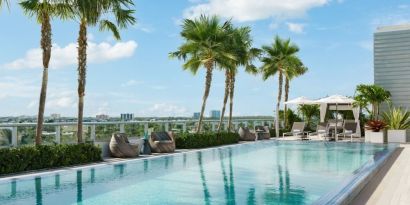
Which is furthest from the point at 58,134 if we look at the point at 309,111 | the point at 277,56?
the point at 309,111

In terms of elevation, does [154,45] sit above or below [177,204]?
above

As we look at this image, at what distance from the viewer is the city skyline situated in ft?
51.3

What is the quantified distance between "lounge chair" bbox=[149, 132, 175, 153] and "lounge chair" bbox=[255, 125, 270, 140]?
8.29 m

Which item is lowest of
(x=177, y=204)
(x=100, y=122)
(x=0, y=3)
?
(x=177, y=204)

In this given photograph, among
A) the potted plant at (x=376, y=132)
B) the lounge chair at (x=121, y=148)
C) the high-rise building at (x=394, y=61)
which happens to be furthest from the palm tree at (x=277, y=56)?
the lounge chair at (x=121, y=148)

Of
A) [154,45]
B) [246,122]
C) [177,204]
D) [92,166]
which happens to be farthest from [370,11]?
[177,204]

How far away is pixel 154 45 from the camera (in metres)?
21.9

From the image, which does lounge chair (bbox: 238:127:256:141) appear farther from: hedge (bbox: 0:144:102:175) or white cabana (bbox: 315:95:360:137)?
hedge (bbox: 0:144:102:175)

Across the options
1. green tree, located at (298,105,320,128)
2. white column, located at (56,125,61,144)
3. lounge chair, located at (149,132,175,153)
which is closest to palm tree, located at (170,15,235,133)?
lounge chair, located at (149,132,175,153)

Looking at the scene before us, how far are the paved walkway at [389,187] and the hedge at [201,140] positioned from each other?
689 centimetres

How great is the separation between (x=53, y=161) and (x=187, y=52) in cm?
852

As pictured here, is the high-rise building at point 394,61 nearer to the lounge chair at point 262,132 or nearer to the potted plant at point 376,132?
the potted plant at point 376,132

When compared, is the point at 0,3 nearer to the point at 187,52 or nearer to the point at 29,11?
the point at 29,11

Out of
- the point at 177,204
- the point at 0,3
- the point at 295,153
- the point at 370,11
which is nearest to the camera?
the point at 177,204
